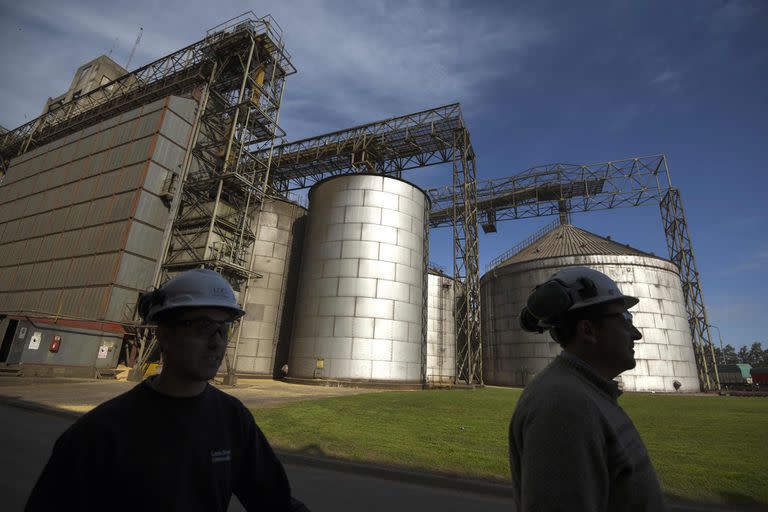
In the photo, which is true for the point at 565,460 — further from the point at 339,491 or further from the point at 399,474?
the point at 399,474

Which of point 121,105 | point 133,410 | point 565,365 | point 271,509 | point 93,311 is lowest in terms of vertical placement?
point 271,509

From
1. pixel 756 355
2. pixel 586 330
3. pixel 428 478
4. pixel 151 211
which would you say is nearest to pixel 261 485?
pixel 586 330

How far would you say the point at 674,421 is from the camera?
12641mm

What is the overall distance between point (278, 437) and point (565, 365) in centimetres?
839

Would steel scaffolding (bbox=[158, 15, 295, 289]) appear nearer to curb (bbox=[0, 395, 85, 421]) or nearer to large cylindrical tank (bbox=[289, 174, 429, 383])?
large cylindrical tank (bbox=[289, 174, 429, 383])

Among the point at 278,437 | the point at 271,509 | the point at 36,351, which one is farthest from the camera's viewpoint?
the point at 36,351

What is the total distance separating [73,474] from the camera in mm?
1588

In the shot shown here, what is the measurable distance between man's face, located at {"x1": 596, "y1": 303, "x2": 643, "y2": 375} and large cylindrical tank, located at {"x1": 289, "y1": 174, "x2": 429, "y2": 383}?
2409 cm

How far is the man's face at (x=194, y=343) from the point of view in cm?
204

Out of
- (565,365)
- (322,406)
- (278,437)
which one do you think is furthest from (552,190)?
(565,365)

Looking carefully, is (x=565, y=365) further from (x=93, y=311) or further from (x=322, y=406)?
(x=93, y=311)

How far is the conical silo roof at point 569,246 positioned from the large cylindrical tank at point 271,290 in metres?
21.5

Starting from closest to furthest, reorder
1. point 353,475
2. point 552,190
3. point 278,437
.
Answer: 1. point 353,475
2. point 278,437
3. point 552,190

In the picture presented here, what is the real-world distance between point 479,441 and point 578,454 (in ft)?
26.9
